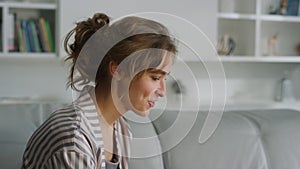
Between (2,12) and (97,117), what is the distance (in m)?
2.02

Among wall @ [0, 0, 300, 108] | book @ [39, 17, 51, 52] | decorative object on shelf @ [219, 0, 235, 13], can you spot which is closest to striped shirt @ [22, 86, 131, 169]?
wall @ [0, 0, 300, 108]

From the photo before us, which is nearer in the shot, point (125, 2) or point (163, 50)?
point (163, 50)

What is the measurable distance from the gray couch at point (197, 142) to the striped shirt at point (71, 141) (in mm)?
301

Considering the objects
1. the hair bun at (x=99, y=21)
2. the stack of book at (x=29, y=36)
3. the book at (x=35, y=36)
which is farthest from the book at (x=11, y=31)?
the hair bun at (x=99, y=21)

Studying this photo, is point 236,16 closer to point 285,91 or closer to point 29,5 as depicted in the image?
point 285,91

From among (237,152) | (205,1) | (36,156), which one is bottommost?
(237,152)

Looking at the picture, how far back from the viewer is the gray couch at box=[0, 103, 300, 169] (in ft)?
4.36

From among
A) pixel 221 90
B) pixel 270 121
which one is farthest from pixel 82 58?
pixel 270 121

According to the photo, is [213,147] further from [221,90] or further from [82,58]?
Result: [82,58]

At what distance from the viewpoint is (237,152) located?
1.44m

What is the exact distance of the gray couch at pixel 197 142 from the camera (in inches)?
52.3

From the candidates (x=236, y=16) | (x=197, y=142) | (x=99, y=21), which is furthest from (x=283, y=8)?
(x=99, y=21)

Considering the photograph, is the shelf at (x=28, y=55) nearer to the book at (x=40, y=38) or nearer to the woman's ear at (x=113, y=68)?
the book at (x=40, y=38)

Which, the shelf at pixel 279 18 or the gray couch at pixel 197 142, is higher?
the shelf at pixel 279 18
